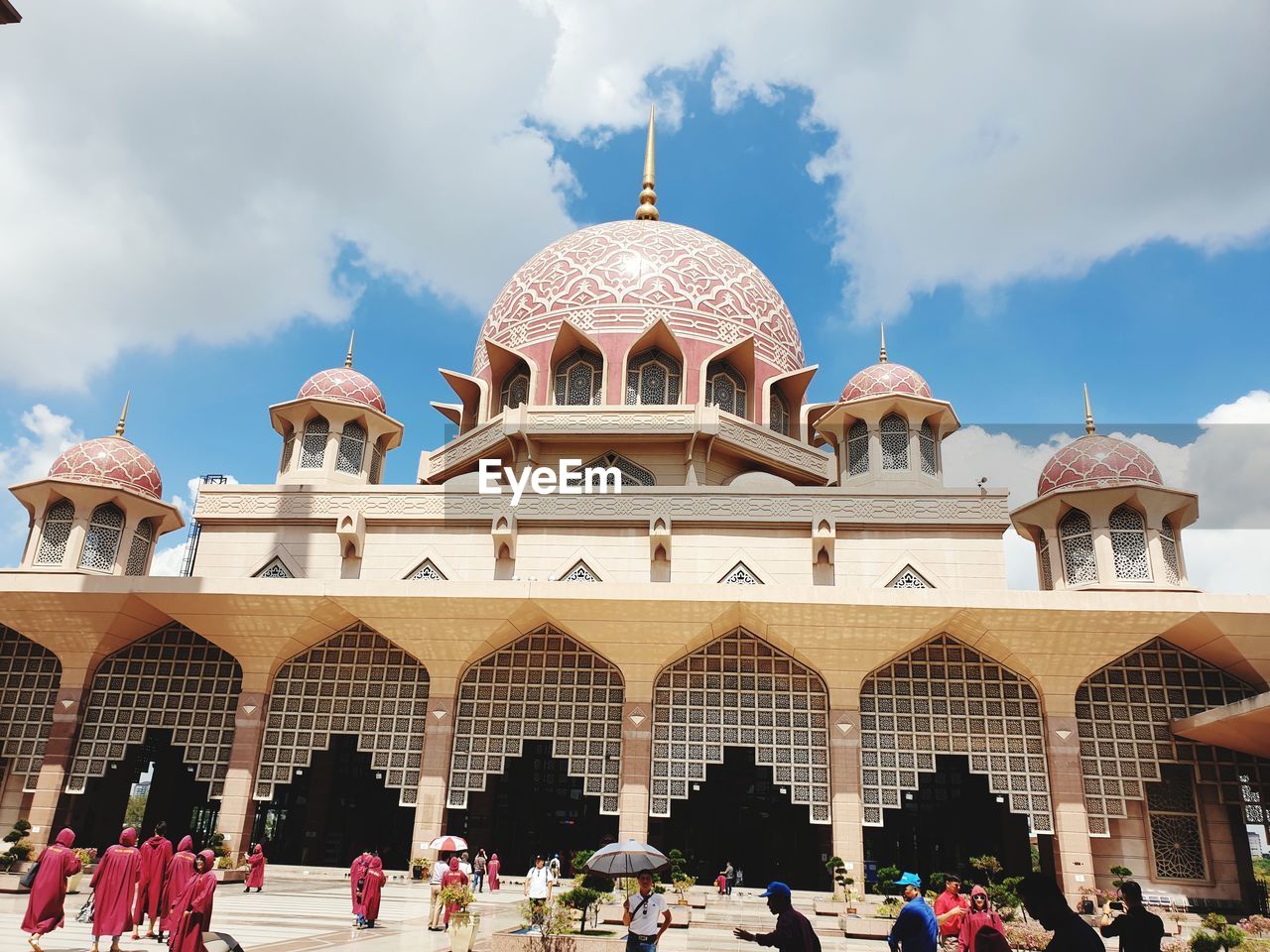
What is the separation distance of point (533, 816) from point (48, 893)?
13.6 meters

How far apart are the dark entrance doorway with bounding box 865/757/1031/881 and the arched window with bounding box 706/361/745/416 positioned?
9669 millimetres

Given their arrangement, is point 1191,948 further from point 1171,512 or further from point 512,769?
point 512,769

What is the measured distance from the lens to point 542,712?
56.7 ft

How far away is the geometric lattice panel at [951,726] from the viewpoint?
52.9 ft

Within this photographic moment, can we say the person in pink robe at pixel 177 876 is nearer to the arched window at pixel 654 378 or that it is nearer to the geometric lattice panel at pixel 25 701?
the geometric lattice panel at pixel 25 701

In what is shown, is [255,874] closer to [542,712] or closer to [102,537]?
[542,712]

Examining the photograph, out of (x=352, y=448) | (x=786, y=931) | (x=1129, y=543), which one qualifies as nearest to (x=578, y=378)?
(x=352, y=448)

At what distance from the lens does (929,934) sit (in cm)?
557

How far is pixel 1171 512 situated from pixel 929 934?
1501 centimetres

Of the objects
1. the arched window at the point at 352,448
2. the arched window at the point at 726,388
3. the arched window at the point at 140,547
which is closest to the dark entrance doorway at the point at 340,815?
the arched window at the point at 140,547

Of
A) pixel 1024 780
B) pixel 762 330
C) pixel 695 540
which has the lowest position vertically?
pixel 1024 780

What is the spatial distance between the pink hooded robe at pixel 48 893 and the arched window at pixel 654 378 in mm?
16623

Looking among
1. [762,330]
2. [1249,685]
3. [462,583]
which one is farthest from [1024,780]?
[762,330]

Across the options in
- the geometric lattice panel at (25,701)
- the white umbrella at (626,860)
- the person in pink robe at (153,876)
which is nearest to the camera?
the white umbrella at (626,860)
